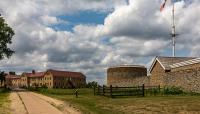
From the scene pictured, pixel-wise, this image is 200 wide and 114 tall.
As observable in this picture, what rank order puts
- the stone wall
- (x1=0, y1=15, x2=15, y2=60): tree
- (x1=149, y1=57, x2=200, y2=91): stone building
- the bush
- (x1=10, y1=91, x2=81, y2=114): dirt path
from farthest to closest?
(x1=0, y1=15, x2=15, y2=60): tree, the bush, (x1=149, y1=57, x2=200, y2=91): stone building, the stone wall, (x1=10, y1=91, x2=81, y2=114): dirt path

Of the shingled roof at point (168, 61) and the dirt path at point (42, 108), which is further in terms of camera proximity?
the shingled roof at point (168, 61)

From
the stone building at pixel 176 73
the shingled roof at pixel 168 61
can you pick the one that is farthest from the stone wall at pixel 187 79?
the shingled roof at pixel 168 61

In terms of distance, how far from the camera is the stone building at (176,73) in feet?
131

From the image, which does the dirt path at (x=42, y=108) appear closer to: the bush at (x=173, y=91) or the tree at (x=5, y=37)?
the bush at (x=173, y=91)

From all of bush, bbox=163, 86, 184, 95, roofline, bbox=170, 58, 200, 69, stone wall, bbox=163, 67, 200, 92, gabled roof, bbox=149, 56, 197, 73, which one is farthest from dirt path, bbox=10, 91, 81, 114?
gabled roof, bbox=149, 56, 197, 73

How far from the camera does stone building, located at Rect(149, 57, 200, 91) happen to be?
40.0 meters

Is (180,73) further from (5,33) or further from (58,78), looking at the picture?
(58,78)

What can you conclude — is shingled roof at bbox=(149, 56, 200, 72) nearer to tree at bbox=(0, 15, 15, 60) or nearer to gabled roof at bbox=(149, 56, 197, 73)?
gabled roof at bbox=(149, 56, 197, 73)

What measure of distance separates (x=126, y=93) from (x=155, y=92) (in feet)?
12.1

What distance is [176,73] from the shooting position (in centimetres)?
4456

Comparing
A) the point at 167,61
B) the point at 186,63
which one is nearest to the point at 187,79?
the point at 186,63

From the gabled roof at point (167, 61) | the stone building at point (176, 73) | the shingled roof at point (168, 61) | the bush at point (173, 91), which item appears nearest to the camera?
the stone building at point (176, 73)

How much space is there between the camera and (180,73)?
43375 mm

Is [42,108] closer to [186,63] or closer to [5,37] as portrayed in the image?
[186,63]
